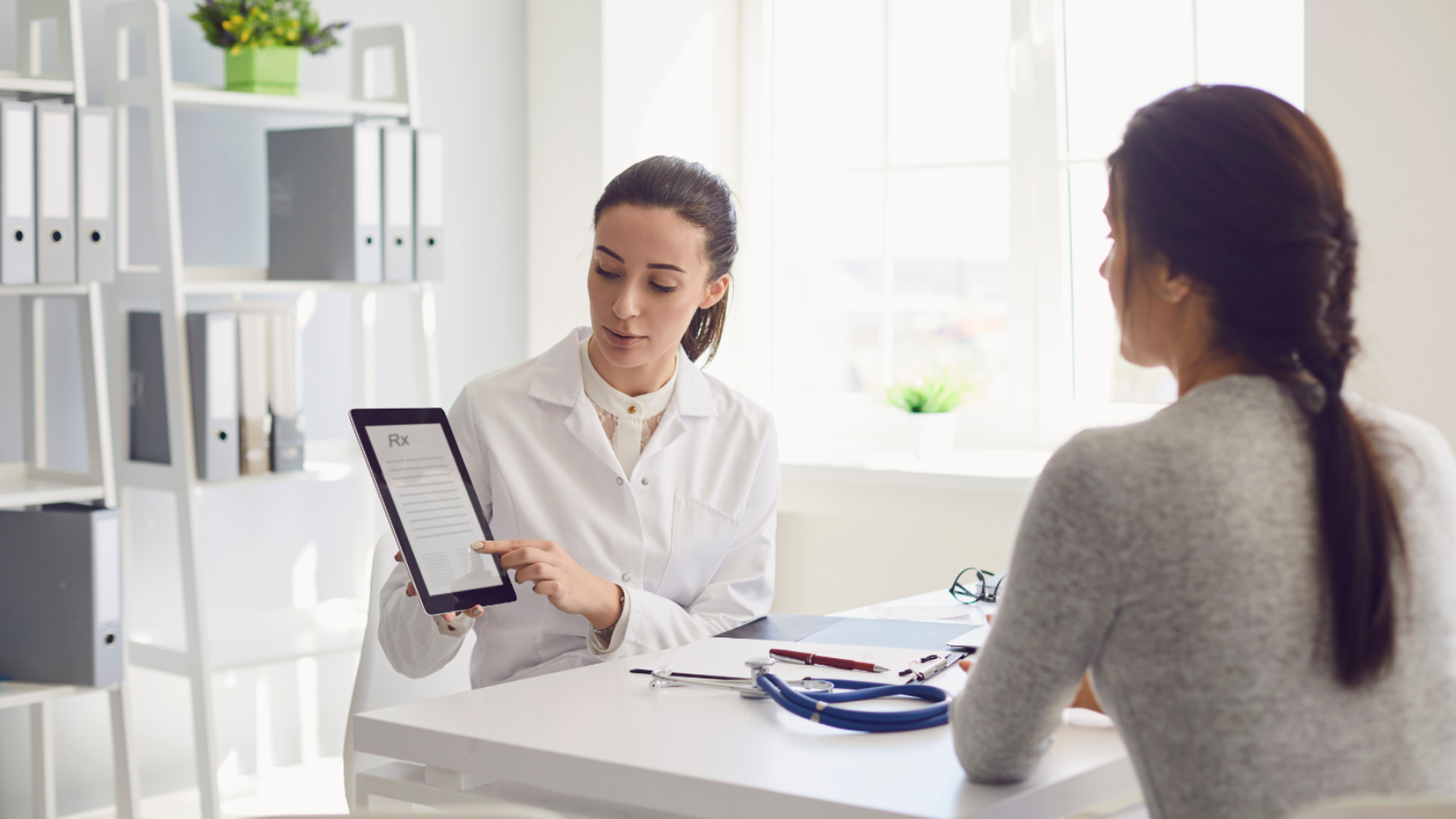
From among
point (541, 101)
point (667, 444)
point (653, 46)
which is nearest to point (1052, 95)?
point (653, 46)

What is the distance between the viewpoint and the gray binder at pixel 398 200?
292 centimetres

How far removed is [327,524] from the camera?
10.9 feet

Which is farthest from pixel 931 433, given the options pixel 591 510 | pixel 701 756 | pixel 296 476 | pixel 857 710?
pixel 701 756

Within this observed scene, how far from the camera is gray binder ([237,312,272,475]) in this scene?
8.79 feet

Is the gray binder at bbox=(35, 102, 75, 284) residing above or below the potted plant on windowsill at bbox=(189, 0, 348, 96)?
below

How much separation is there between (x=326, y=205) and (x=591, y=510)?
1.37 metres

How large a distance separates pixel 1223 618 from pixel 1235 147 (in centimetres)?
33

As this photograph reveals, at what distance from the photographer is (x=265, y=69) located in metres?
2.80

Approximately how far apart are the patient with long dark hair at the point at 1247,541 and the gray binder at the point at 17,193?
2.03 meters

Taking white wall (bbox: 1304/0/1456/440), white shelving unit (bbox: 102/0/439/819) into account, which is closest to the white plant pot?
white wall (bbox: 1304/0/1456/440)

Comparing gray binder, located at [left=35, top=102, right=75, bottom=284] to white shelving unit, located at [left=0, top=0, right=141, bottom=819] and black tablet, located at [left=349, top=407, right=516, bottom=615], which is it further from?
black tablet, located at [left=349, top=407, right=516, bottom=615]

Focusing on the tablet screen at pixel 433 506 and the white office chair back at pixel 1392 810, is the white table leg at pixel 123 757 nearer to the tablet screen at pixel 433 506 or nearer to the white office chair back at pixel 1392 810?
the tablet screen at pixel 433 506

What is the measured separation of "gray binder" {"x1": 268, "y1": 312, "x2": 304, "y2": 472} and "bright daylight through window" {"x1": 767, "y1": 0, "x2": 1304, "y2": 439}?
1.48 m

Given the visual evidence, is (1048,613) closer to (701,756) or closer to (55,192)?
(701,756)
